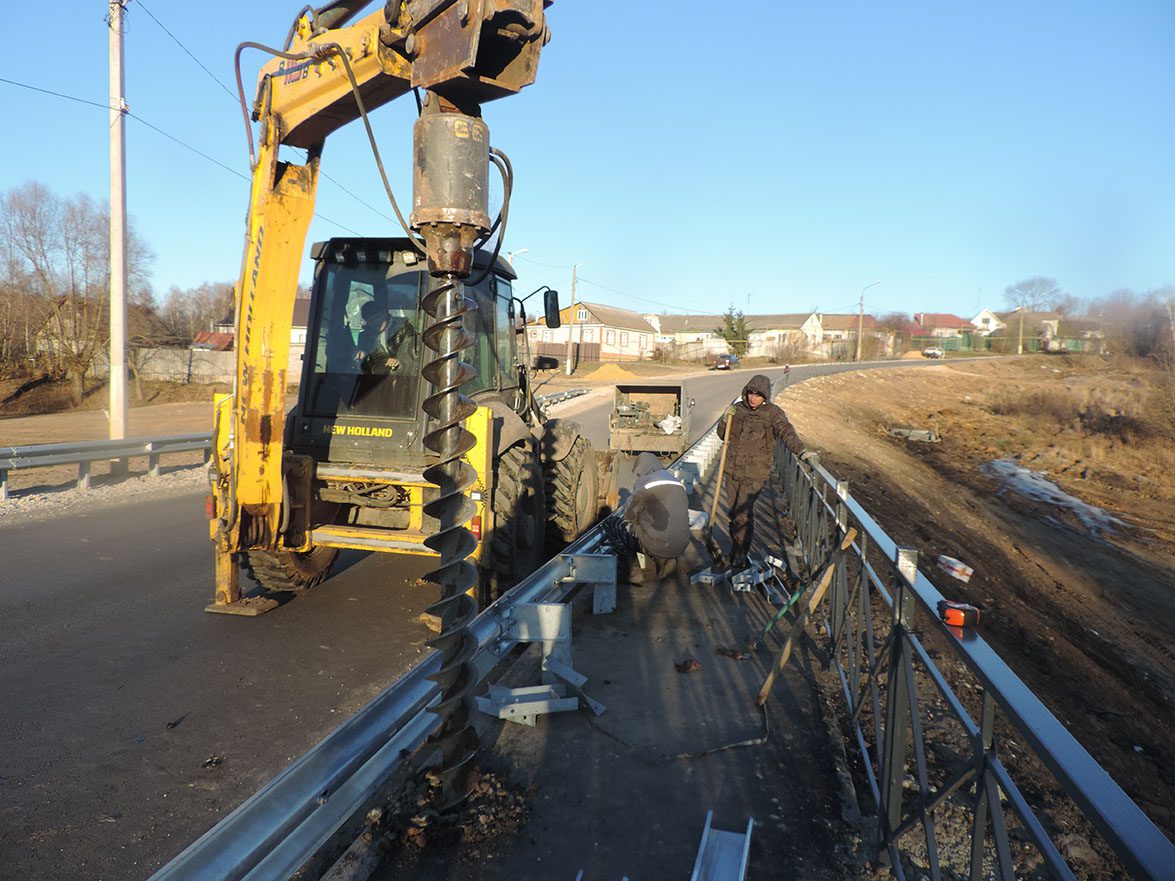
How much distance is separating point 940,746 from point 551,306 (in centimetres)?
456

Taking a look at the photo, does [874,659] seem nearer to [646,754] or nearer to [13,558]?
[646,754]

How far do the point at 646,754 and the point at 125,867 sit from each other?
87.8 inches

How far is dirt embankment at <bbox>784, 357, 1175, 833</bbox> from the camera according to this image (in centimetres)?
704

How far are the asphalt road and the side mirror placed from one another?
2.77 metres

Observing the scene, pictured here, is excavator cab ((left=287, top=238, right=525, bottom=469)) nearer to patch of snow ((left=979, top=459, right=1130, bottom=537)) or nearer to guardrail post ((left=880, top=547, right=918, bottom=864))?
guardrail post ((left=880, top=547, right=918, bottom=864))

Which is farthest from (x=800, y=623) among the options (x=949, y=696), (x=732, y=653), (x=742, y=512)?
(x=742, y=512)

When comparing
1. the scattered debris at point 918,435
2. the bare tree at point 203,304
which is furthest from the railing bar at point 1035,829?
the bare tree at point 203,304

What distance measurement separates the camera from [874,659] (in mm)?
3621

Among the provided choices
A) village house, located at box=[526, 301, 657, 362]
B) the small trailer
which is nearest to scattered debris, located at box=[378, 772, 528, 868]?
the small trailer

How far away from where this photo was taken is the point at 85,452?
10344 mm

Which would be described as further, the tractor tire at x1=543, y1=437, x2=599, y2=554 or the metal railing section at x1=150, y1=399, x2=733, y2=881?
the tractor tire at x1=543, y1=437, x2=599, y2=554

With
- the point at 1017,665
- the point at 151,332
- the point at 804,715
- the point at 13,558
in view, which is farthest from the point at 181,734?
the point at 151,332

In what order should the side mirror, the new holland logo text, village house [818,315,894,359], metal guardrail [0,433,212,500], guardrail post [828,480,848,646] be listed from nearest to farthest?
1. guardrail post [828,480,848,646]
2. the new holland logo text
3. the side mirror
4. metal guardrail [0,433,212,500]
5. village house [818,315,894,359]

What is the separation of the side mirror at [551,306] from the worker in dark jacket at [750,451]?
6.32ft
